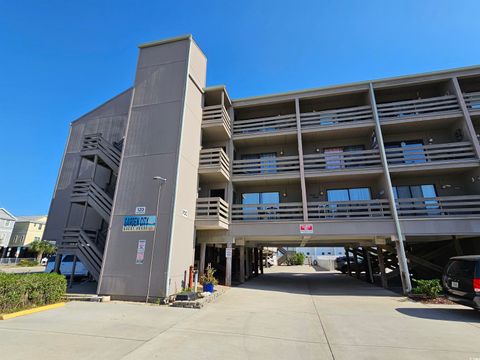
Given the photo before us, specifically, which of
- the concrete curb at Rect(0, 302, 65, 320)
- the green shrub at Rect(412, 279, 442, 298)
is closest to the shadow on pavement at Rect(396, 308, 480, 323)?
the green shrub at Rect(412, 279, 442, 298)

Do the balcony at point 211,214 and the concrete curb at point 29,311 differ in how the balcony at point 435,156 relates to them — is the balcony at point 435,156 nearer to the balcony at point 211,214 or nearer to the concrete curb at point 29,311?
the balcony at point 211,214

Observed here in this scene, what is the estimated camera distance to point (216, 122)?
15.5m

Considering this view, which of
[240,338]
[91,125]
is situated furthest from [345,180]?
[91,125]

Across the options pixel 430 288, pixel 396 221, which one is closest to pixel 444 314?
pixel 430 288

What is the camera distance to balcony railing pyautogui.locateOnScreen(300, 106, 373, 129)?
15359 millimetres

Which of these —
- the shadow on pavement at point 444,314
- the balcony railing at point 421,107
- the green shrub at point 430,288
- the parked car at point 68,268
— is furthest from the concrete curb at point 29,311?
the balcony railing at point 421,107

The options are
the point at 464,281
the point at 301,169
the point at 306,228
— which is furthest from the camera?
the point at 301,169

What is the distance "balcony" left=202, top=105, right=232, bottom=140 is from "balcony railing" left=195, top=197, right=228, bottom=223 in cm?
490

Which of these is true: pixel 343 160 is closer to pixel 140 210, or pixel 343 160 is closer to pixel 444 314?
pixel 444 314

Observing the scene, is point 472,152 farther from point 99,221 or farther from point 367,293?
point 99,221

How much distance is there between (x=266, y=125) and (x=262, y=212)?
624 cm

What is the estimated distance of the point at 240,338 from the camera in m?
5.82

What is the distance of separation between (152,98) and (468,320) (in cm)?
1706

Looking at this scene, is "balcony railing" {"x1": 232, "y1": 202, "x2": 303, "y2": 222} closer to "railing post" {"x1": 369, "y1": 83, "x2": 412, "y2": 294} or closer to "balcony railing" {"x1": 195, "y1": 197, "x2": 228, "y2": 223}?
"balcony railing" {"x1": 195, "y1": 197, "x2": 228, "y2": 223}
